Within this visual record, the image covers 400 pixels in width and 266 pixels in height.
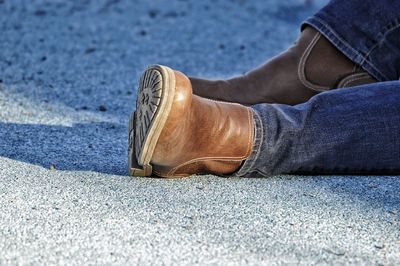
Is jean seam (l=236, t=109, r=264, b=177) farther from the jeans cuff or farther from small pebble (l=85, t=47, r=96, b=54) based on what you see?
small pebble (l=85, t=47, r=96, b=54)

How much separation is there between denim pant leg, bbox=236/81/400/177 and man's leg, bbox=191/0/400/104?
0.29 metres

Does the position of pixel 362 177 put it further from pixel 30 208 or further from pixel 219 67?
pixel 219 67

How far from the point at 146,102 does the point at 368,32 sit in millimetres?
695

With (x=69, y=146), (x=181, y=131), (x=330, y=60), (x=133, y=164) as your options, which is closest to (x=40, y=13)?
(x=69, y=146)

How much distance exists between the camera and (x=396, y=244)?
5.45 feet

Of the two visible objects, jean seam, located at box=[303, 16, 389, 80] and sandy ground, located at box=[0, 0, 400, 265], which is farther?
jean seam, located at box=[303, 16, 389, 80]

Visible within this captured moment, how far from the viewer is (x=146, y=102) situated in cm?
188

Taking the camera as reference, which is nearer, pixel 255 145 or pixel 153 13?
pixel 255 145

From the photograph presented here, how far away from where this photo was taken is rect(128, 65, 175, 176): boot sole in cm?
182

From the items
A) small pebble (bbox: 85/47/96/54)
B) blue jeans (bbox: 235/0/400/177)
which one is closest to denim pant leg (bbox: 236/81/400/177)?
blue jeans (bbox: 235/0/400/177)

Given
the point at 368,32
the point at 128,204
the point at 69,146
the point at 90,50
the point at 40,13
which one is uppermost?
the point at 368,32

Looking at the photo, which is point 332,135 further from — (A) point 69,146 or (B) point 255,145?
(A) point 69,146

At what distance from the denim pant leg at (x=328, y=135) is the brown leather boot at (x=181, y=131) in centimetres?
5

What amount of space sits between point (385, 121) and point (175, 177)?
1.57 feet
